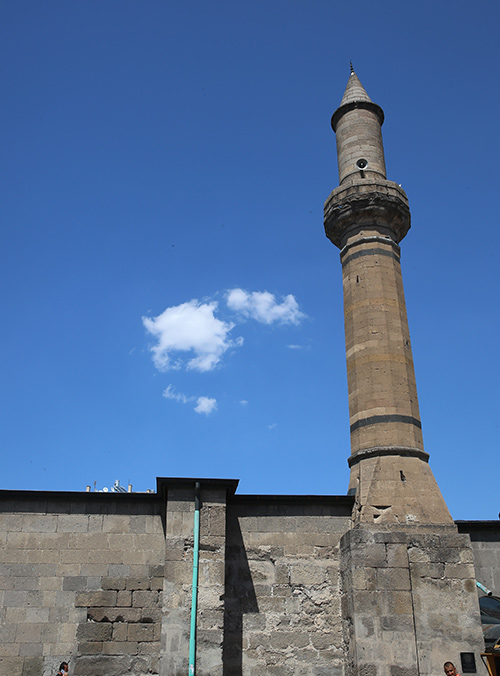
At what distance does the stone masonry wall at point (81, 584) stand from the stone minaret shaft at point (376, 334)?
11.9 ft

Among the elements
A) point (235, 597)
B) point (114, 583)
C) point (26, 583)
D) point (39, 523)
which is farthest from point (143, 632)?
point (39, 523)

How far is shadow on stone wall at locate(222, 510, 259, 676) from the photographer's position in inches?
373

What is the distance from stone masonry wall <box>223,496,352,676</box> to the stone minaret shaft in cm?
81

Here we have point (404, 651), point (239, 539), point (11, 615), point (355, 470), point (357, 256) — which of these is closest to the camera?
point (404, 651)

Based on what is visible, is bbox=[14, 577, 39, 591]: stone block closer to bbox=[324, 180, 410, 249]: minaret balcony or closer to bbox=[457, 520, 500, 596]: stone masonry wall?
bbox=[457, 520, 500, 596]: stone masonry wall

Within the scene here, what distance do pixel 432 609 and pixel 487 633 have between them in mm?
891

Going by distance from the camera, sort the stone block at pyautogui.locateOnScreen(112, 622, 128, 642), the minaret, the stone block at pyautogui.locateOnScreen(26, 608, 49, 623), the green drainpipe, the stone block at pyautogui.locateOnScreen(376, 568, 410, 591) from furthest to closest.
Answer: the stone block at pyautogui.locateOnScreen(26, 608, 49, 623)
the stone block at pyautogui.locateOnScreen(112, 622, 128, 642)
the stone block at pyautogui.locateOnScreen(376, 568, 410, 591)
the minaret
the green drainpipe

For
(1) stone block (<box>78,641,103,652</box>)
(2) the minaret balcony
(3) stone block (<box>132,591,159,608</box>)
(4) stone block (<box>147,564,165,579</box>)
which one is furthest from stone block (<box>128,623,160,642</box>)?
(2) the minaret balcony

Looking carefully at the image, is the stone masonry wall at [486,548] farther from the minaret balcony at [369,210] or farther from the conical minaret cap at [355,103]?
the conical minaret cap at [355,103]

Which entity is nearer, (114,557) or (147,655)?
(147,655)

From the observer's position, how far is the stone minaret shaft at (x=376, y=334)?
403 inches

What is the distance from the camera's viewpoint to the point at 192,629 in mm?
8781

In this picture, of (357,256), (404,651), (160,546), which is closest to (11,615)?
(160,546)

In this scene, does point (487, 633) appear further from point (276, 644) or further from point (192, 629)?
point (192, 629)
